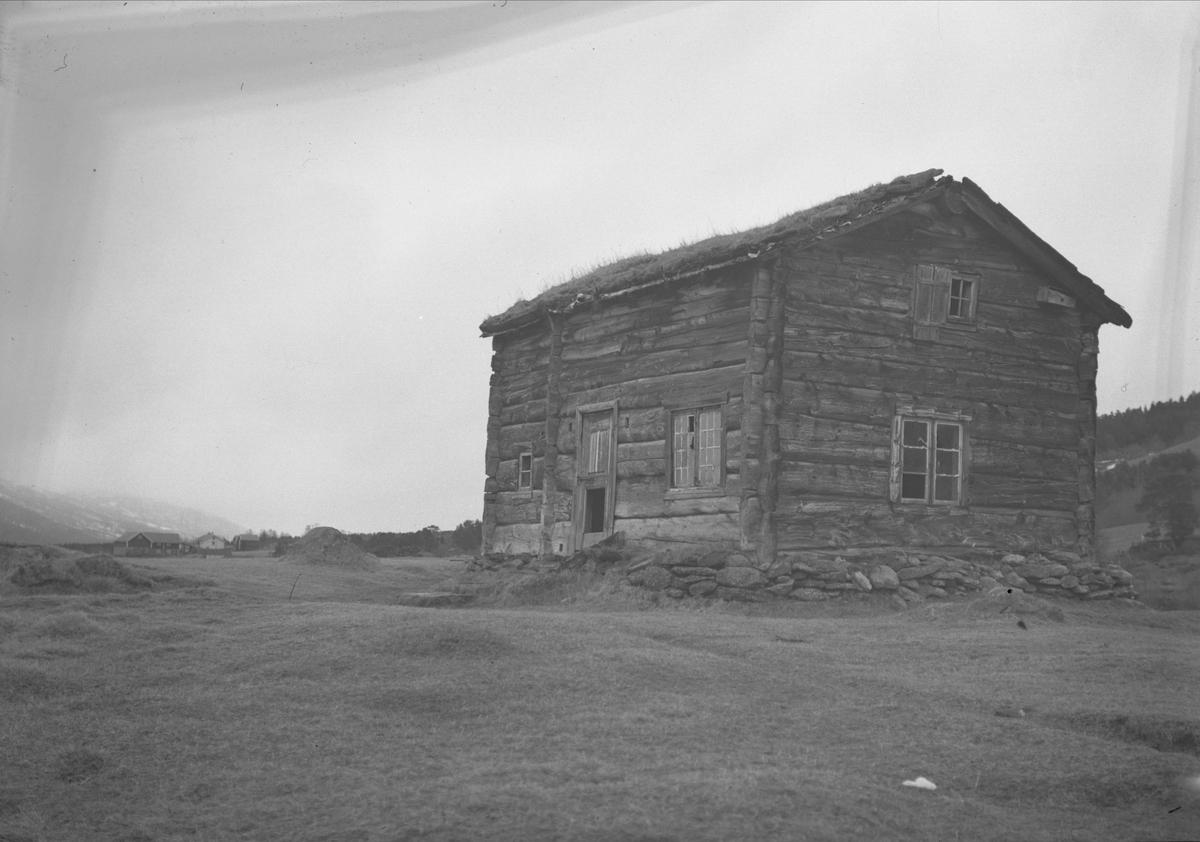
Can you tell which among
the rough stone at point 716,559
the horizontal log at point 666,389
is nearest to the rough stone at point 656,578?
the rough stone at point 716,559

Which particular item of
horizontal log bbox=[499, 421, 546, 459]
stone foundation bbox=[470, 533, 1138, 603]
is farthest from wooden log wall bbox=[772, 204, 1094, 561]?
horizontal log bbox=[499, 421, 546, 459]

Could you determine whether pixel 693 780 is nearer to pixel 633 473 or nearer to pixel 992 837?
pixel 992 837

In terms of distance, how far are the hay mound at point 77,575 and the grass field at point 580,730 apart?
3404 mm

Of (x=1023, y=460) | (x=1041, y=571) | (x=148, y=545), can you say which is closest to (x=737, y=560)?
(x=1041, y=571)

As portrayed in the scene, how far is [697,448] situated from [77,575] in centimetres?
978

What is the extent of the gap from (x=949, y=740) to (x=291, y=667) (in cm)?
593

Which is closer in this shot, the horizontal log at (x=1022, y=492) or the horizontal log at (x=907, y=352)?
the horizontal log at (x=907, y=352)

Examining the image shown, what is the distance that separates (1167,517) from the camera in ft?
106

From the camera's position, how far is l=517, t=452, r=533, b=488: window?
23094 mm

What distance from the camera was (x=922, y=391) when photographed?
60.3 feet

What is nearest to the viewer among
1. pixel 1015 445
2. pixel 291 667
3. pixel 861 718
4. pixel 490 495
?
pixel 861 718

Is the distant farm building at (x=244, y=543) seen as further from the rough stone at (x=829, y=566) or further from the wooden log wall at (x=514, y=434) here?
the rough stone at (x=829, y=566)

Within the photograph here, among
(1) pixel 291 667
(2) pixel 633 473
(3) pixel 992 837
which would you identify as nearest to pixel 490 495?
(2) pixel 633 473

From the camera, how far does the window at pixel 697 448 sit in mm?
17938
